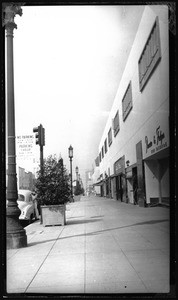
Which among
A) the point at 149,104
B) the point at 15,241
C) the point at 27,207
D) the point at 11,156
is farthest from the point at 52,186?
the point at 149,104

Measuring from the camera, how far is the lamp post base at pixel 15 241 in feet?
20.5

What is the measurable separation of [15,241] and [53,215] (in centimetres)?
316

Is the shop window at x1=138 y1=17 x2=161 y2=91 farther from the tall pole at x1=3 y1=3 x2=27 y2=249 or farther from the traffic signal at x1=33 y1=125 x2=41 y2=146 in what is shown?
the tall pole at x1=3 y1=3 x2=27 y2=249

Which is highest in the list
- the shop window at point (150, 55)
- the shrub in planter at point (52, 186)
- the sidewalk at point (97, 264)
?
the shop window at point (150, 55)

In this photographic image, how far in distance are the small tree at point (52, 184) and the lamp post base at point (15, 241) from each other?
10.8 ft

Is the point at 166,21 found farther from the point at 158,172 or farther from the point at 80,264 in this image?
the point at 80,264

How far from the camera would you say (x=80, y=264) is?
4.80m

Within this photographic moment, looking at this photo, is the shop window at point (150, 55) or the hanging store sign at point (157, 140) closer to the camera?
the hanging store sign at point (157, 140)

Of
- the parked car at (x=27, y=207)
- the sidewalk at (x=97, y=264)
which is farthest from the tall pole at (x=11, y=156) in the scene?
the parked car at (x=27, y=207)

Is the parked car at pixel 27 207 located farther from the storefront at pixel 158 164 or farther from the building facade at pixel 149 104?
the storefront at pixel 158 164

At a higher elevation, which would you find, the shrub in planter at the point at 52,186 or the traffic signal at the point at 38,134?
the traffic signal at the point at 38,134

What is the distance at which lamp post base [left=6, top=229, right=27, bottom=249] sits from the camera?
626 centimetres

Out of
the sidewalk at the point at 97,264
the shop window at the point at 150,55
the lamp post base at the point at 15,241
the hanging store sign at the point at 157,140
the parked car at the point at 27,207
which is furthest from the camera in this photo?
the parked car at the point at 27,207

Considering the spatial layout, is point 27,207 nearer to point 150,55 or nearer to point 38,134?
point 38,134
